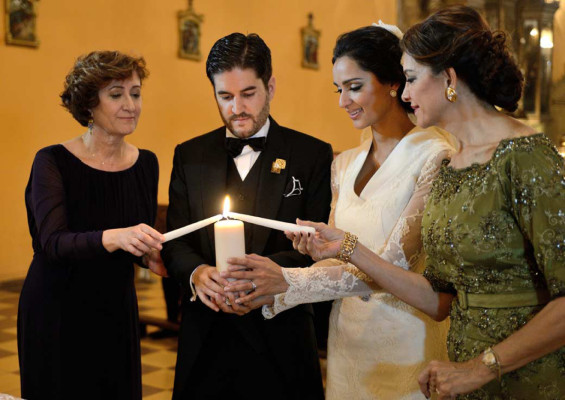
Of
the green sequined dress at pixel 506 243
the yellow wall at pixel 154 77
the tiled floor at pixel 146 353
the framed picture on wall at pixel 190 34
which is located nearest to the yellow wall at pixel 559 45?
the yellow wall at pixel 154 77

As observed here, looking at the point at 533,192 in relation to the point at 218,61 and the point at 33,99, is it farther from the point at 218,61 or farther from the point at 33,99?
the point at 33,99

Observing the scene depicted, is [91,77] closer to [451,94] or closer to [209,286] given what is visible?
[209,286]

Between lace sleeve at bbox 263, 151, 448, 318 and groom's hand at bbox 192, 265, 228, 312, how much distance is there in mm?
211

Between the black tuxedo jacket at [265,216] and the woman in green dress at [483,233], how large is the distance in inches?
22.1

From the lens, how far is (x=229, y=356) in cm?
256

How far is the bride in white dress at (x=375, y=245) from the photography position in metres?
2.35

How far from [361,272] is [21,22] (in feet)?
22.9

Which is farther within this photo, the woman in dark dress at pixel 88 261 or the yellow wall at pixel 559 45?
the yellow wall at pixel 559 45

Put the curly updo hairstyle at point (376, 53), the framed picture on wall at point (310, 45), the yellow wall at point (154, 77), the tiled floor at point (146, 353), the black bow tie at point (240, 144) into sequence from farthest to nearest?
the framed picture on wall at point (310, 45) < the yellow wall at point (154, 77) < the tiled floor at point (146, 353) < the black bow tie at point (240, 144) < the curly updo hairstyle at point (376, 53)

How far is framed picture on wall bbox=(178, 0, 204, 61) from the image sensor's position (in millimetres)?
9961

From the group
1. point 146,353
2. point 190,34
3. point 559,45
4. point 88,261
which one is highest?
point 190,34

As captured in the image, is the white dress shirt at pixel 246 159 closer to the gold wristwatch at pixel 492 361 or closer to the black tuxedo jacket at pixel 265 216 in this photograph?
the black tuxedo jacket at pixel 265 216

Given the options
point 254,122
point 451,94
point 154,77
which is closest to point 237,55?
point 254,122

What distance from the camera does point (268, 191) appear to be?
8.52ft
